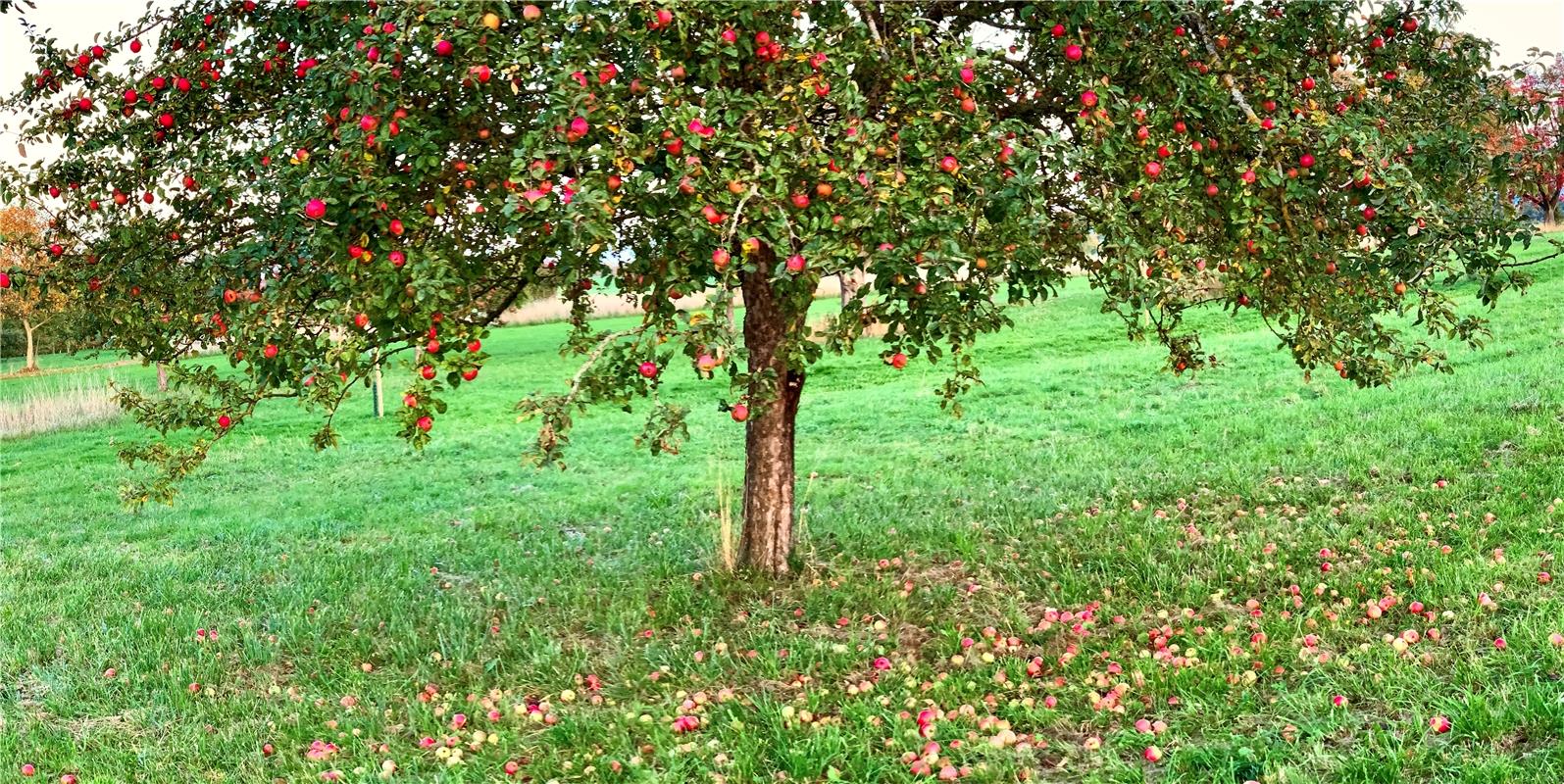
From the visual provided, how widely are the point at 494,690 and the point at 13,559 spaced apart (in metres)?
6.65

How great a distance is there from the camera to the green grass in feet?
14.8

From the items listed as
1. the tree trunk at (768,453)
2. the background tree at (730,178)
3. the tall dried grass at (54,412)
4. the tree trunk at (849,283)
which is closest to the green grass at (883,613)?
the tree trunk at (768,453)

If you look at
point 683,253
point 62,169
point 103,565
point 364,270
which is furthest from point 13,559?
point 683,253

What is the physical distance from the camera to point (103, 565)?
8883 mm

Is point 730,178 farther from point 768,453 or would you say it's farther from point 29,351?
point 29,351

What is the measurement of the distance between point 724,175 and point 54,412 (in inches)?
770

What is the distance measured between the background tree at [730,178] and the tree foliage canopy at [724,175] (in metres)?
0.02

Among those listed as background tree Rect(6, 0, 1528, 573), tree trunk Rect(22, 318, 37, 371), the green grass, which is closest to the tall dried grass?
the green grass

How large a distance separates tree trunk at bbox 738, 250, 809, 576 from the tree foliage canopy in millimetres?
141

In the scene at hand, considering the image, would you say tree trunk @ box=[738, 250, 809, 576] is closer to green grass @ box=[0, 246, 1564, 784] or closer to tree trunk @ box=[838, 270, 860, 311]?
green grass @ box=[0, 246, 1564, 784]

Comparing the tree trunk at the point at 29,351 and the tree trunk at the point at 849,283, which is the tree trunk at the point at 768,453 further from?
the tree trunk at the point at 29,351

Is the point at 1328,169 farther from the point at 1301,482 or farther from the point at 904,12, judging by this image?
the point at 1301,482

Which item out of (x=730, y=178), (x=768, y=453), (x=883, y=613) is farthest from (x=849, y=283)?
(x=883, y=613)

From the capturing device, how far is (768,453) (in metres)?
6.69
